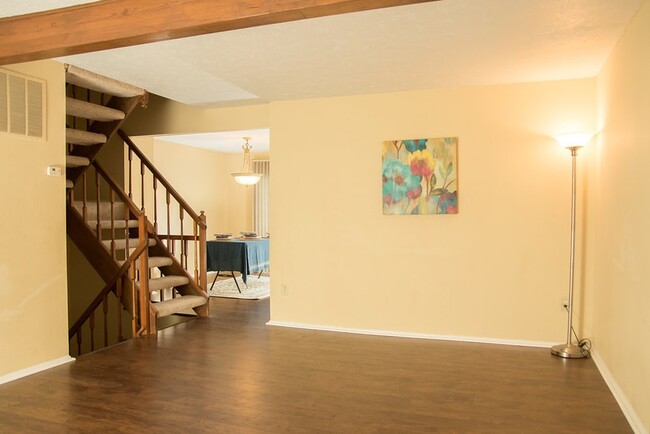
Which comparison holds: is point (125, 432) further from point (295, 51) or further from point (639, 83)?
point (639, 83)

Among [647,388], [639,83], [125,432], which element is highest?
[639,83]

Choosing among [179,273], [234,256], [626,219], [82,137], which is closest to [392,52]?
[626,219]

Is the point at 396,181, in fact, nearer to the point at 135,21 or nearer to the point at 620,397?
the point at 620,397

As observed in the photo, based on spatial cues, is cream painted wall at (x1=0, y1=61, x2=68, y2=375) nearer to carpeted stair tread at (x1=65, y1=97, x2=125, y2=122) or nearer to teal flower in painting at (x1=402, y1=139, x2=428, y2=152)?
carpeted stair tread at (x1=65, y1=97, x2=125, y2=122)

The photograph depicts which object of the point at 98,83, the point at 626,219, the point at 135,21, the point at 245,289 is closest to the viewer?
the point at 135,21

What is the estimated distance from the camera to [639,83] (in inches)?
117

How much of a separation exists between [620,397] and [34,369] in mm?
3977

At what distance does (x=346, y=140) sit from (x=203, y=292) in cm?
239

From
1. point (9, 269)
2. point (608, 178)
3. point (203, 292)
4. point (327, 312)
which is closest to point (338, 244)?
point (327, 312)

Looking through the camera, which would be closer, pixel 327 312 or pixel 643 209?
pixel 643 209

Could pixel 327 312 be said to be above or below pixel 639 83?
below

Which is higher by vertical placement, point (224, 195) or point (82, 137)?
point (82, 137)

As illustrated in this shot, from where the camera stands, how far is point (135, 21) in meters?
2.68

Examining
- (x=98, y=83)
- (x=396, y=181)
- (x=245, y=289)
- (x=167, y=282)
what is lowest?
(x=245, y=289)
